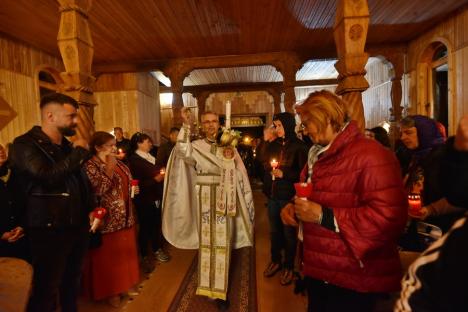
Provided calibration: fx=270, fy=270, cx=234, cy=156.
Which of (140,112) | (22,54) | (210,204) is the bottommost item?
(210,204)

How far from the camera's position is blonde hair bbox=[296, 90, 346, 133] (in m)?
1.36

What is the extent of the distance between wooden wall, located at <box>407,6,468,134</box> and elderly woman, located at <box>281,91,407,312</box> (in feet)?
20.4

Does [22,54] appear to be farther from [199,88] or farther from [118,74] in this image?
[199,88]

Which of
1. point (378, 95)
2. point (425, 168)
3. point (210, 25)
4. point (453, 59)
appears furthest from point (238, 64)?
point (425, 168)

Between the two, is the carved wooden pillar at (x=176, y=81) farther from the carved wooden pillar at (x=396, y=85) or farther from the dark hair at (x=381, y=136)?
the carved wooden pillar at (x=396, y=85)

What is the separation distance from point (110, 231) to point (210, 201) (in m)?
1.05

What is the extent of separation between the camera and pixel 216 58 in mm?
7984

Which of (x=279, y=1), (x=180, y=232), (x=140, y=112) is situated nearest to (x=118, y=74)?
(x=140, y=112)

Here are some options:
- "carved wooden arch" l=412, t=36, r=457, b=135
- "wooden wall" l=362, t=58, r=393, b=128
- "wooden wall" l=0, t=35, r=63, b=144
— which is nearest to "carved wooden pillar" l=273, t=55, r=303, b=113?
"carved wooden arch" l=412, t=36, r=457, b=135

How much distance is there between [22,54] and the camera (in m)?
6.55

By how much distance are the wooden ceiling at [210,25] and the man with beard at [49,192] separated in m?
4.00

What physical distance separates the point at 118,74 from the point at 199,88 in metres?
3.77

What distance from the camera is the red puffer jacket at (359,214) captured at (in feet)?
3.96

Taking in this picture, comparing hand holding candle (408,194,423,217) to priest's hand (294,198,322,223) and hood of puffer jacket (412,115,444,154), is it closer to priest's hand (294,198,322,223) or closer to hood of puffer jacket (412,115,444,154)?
hood of puffer jacket (412,115,444,154)
